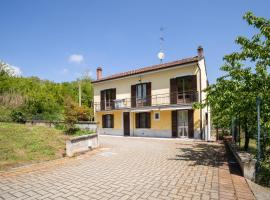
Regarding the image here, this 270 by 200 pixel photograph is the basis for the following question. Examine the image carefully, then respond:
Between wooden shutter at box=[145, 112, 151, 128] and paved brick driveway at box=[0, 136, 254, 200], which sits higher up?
wooden shutter at box=[145, 112, 151, 128]

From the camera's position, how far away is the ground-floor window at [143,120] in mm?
20494

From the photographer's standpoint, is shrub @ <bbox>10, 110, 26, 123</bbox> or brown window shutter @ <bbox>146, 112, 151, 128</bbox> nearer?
shrub @ <bbox>10, 110, 26, 123</bbox>

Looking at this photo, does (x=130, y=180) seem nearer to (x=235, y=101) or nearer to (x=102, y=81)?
(x=235, y=101)

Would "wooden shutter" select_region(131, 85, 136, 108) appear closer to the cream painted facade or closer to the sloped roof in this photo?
the cream painted facade

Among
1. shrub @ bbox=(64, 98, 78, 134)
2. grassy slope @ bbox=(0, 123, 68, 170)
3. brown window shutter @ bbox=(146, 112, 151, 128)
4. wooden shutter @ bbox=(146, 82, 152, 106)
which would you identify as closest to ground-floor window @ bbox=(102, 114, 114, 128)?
brown window shutter @ bbox=(146, 112, 151, 128)

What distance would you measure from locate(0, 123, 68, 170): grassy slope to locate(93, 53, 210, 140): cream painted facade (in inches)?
399

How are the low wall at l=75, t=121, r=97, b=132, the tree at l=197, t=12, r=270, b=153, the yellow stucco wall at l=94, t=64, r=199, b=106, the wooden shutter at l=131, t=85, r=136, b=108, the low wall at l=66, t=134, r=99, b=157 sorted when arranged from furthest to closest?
the wooden shutter at l=131, t=85, r=136, b=108 → the yellow stucco wall at l=94, t=64, r=199, b=106 → the low wall at l=75, t=121, r=97, b=132 → the low wall at l=66, t=134, r=99, b=157 → the tree at l=197, t=12, r=270, b=153

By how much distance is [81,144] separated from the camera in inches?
389

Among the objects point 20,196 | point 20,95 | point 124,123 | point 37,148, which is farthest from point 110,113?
point 20,196

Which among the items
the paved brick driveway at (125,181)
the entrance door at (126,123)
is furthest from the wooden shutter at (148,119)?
the paved brick driveway at (125,181)

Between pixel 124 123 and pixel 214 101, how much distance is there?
52.2 ft

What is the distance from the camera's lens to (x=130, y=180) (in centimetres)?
571

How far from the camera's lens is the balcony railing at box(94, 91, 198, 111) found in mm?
17906

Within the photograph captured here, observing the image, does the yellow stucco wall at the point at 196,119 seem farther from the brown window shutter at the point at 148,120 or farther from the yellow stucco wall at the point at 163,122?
the brown window shutter at the point at 148,120
